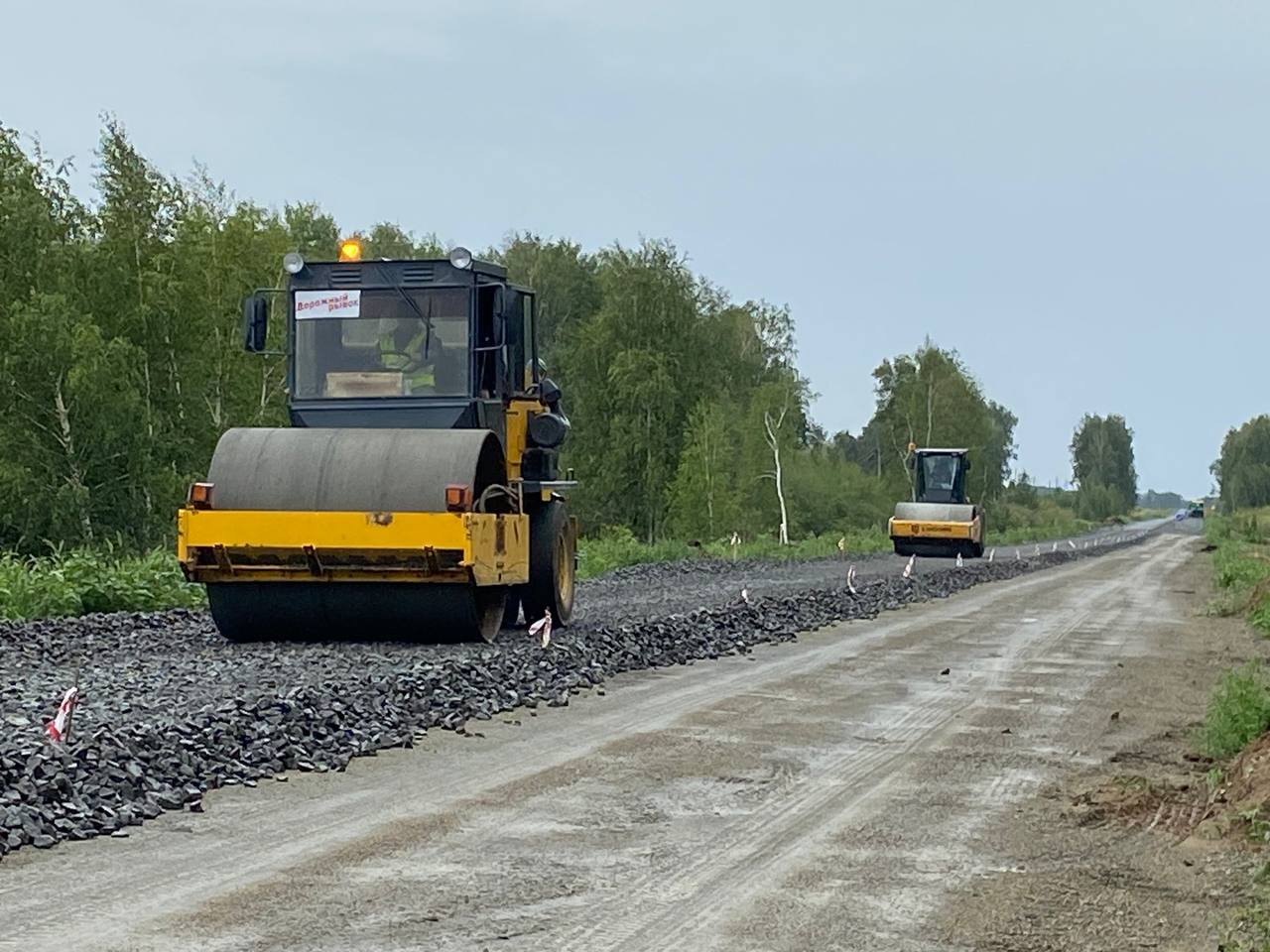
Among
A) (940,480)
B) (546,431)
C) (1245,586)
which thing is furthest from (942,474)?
(546,431)

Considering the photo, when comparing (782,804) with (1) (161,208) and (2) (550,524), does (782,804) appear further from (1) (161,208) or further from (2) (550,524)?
(1) (161,208)

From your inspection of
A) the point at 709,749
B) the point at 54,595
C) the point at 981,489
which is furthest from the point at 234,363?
the point at 981,489

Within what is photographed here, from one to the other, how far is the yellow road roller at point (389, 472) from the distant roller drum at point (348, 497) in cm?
1

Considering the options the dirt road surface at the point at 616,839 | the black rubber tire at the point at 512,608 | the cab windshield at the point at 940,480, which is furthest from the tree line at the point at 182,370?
the dirt road surface at the point at 616,839

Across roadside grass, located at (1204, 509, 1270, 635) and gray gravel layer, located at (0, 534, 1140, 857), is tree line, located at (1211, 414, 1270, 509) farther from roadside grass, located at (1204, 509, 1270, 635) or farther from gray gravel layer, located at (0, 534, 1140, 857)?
gray gravel layer, located at (0, 534, 1140, 857)

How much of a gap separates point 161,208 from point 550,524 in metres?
25.6

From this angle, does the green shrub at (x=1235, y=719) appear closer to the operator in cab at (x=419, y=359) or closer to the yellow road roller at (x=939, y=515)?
the operator in cab at (x=419, y=359)

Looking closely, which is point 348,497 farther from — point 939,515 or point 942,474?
point 942,474

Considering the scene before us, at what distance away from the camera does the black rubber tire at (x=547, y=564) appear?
56.6 ft

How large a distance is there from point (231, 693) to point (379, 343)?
5508 millimetres

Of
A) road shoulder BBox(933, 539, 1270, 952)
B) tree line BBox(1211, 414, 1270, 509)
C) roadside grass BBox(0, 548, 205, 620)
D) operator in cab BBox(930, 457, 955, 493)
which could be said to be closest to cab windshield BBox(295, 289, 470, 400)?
roadside grass BBox(0, 548, 205, 620)

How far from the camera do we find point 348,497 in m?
14.1

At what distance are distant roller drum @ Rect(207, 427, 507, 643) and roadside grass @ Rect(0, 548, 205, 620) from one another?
481 cm

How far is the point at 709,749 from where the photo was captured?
10523 millimetres
